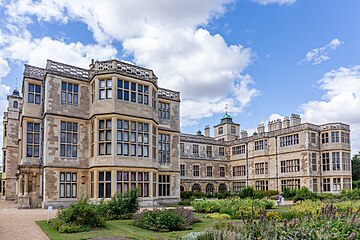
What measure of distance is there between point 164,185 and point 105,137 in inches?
279

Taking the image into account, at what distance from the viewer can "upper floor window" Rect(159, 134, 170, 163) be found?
2462 cm

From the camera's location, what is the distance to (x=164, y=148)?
24.9 m

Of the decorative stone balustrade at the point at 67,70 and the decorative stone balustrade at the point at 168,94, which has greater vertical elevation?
the decorative stone balustrade at the point at 67,70

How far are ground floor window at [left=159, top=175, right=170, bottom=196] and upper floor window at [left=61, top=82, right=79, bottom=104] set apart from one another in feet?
27.4

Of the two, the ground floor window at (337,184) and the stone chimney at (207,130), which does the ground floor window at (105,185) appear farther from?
the stone chimney at (207,130)

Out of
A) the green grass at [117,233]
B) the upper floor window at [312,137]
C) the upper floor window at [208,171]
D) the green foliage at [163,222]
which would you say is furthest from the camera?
the upper floor window at [208,171]

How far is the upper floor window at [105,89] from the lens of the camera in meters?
20.2

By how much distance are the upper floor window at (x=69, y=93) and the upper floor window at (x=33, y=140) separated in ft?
7.92

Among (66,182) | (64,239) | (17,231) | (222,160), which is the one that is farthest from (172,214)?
(222,160)

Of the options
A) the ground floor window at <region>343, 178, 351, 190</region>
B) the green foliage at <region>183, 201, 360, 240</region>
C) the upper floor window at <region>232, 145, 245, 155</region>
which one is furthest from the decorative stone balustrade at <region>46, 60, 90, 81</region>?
the ground floor window at <region>343, 178, 351, 190</region>

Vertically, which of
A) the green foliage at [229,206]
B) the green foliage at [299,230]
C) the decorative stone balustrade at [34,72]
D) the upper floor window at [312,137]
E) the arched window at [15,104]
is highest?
the arched window at [15,104]

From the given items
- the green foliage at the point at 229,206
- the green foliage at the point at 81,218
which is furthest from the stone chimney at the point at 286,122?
the green foliage at the point at 81,218

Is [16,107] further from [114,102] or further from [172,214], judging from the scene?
[172,214]

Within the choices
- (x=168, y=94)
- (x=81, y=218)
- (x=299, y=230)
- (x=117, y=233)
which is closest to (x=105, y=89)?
(x=168, y=94)
